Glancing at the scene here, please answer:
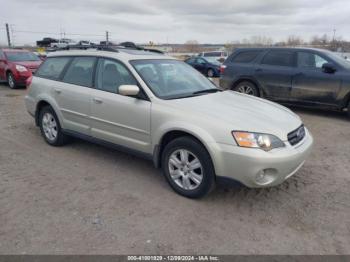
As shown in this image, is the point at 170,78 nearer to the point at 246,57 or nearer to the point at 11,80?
the point at 246,57

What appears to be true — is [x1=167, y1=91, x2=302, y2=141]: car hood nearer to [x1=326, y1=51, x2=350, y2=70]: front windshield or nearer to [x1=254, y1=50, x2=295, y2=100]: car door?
[x1=254, y1=50, x2=295, y2=100]: car door

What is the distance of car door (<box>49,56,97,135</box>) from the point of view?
455 cm

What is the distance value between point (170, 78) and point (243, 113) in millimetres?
1240

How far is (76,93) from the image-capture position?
15.2ft

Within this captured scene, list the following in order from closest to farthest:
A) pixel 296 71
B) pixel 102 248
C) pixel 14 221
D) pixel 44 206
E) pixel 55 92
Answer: pixel 102 248, pixel 14 221, pixel 44 206, pixel 55 92, pixel 296 71

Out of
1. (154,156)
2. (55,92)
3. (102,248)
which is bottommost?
(102,248)

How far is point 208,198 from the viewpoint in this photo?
142 inches

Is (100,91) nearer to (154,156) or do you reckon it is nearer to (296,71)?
(154,156)

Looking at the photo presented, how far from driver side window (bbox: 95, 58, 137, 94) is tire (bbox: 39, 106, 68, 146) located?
128 cm

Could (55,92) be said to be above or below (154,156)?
above

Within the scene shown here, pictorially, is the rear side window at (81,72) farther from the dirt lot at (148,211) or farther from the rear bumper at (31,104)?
the dirt lot at (148,211)

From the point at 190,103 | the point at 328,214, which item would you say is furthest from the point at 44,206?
the point at 328,214

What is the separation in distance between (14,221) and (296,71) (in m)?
7.06

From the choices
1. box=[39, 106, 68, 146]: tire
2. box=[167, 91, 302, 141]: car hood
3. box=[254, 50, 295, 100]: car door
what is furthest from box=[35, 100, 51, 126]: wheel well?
box=[254, 50, 295, 100]: car door
